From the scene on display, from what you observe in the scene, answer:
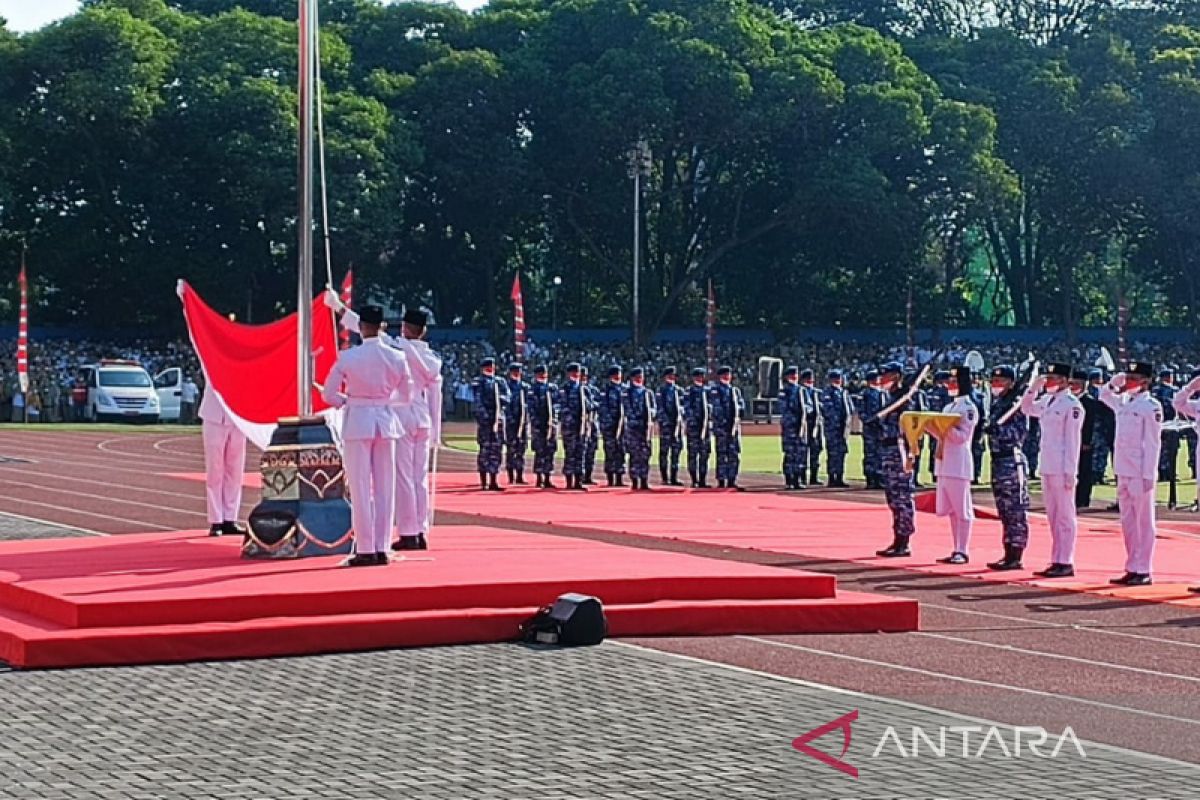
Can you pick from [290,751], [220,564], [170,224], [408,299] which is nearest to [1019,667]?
[290,751]

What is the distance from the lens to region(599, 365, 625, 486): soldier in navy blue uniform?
27484 mm

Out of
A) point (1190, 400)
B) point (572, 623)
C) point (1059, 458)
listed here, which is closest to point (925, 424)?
point (1059, 458)

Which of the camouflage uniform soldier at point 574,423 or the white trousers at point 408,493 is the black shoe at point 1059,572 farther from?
the camouflage uniform soldier at point 574,423

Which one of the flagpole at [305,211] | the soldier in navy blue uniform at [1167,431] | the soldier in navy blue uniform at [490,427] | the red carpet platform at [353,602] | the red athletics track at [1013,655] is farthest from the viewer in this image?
the soldier in navy blue uniform at [490,427]

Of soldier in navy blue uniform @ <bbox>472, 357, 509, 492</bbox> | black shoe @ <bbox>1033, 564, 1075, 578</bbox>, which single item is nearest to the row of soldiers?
soldier in navy blue uniform @ <bbox>472, 357, 509, 492</bbox>

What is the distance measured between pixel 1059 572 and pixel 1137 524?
951mm

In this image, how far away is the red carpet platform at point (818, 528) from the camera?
16375 mm

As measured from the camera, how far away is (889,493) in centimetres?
1739

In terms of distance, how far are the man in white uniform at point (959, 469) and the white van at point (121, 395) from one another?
117ft

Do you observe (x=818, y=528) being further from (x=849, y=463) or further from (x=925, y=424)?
(x=849, y=463)

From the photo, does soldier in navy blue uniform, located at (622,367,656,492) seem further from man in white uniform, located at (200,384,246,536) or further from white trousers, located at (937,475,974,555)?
man in white uniform, located at (200,384,246,536)

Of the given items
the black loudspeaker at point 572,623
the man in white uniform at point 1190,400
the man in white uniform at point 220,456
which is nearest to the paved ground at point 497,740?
the black loudspeaker at point 572,623

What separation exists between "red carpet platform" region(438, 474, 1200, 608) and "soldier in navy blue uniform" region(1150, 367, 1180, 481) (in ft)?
10.6

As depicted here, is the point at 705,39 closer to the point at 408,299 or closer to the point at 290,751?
the point at 408,299
